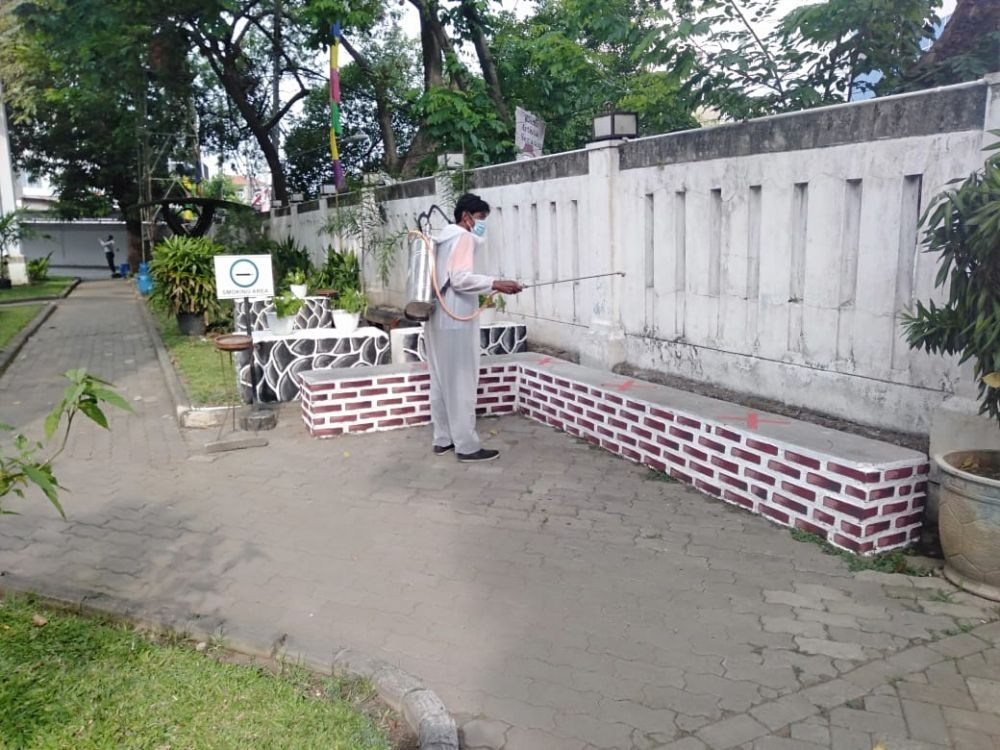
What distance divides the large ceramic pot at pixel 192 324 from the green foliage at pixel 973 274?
11727 mm

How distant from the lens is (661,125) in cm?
1141

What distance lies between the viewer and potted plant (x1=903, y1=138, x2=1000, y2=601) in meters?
3.44

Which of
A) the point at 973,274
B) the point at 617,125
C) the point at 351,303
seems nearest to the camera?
the point at 973,274

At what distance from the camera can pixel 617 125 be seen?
6.76 meters

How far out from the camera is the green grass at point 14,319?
13.8 meters

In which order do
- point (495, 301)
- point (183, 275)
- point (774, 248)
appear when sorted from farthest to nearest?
point (183, 275)
point (495, 301)
point (774, 248)

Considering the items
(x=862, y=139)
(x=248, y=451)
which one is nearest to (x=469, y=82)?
(x=248, y=451)

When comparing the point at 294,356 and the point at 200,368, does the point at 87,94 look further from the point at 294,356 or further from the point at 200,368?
the point at 294,356

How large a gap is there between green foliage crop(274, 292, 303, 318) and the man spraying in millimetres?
4340

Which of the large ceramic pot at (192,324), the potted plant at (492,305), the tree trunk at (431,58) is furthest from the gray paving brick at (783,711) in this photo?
the tree trunk at (431,58)

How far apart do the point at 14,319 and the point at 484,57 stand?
34.1 ft

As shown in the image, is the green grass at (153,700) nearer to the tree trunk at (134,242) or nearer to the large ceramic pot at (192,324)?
the large ceramic pot at (192,324)

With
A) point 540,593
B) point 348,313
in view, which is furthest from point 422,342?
point 540,593

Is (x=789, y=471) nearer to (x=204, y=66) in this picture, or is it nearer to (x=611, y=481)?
(x=611, y=481)
